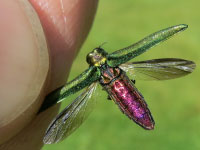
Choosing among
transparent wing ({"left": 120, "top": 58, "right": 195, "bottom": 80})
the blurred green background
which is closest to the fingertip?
transparent wing ({"left": 120, "top": 58, "right": 195, "bottom": 80})

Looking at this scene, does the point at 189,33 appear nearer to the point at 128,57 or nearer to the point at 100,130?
the point at 100,130

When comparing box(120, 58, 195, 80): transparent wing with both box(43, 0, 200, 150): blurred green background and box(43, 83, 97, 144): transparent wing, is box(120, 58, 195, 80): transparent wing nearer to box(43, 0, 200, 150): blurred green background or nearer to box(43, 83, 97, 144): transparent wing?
box(43, 83, 97, 144): transparent wing

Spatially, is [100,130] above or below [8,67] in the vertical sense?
above

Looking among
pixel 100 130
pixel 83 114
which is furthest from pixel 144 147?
pixel 83 114

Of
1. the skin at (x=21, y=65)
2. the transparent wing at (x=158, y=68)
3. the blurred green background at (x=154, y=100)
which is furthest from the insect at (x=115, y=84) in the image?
the blurred green background at (x=154, y=100)

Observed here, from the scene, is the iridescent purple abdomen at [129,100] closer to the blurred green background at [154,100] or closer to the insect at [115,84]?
the insect at [115,84]

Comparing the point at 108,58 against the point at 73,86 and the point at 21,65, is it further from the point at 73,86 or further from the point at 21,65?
the point at 21,65
